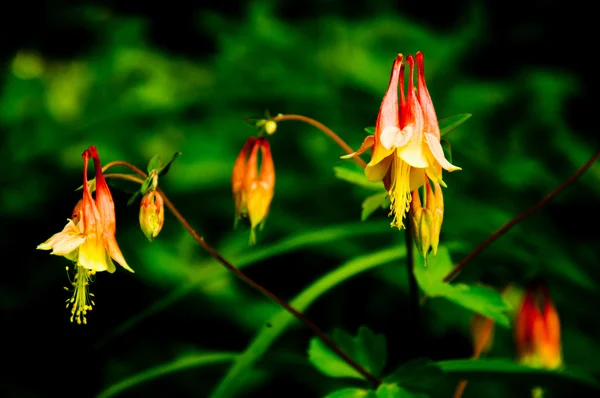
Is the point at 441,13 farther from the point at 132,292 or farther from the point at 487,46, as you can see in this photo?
the point at 132,292

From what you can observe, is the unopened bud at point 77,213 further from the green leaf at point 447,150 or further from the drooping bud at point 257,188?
the green leaf at point 447,150

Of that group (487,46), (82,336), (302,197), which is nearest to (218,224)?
(302,197)

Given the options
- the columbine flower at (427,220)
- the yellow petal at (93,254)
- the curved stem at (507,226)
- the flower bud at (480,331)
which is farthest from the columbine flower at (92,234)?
the flower bud at (480,331)

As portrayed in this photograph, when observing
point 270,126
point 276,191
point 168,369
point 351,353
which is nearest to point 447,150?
point 270,126

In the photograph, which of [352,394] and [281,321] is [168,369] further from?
[352,394]

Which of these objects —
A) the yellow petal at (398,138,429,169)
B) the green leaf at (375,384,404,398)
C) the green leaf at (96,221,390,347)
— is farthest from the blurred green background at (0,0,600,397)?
the yellow petal at (398,138,429,169)

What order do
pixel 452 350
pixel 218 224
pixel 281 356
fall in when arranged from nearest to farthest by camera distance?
pixel 281 356 < pixel 452 350 < pixel 218 224
